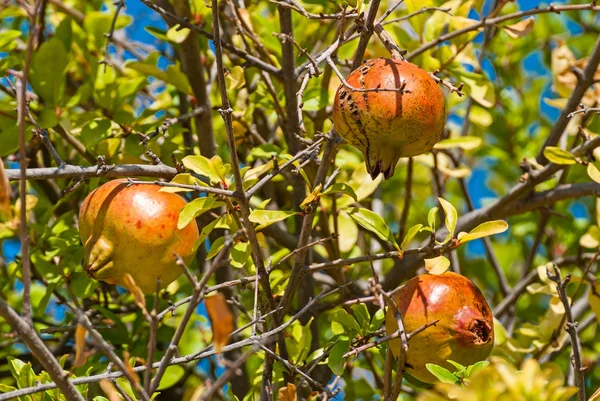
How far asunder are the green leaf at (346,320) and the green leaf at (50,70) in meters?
0.87

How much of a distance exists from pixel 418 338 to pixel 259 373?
0.49 metres

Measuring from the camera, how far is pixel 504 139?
9.87ft

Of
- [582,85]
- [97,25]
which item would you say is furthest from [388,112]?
[97,25]

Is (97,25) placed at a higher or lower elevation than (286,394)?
higher

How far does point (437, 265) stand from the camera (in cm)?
153

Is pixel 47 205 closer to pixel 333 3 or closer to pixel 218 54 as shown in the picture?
pixel 333 3

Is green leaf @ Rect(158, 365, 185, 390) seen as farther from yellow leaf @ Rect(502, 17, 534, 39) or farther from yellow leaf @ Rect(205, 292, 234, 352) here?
yellow leaf @ Rect(502, 17, 534, 39)

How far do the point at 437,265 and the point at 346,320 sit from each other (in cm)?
20

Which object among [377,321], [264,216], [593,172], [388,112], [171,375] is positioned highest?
[388,112]

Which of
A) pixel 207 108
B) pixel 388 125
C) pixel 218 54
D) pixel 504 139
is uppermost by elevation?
pixel 218 54

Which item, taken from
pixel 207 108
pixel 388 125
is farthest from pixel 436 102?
pixel 207 108

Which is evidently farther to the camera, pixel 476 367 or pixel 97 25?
pixel 97 25

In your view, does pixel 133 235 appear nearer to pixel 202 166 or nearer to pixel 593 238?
pixel 202 166

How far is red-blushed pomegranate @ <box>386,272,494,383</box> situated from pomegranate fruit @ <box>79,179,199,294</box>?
40cm
